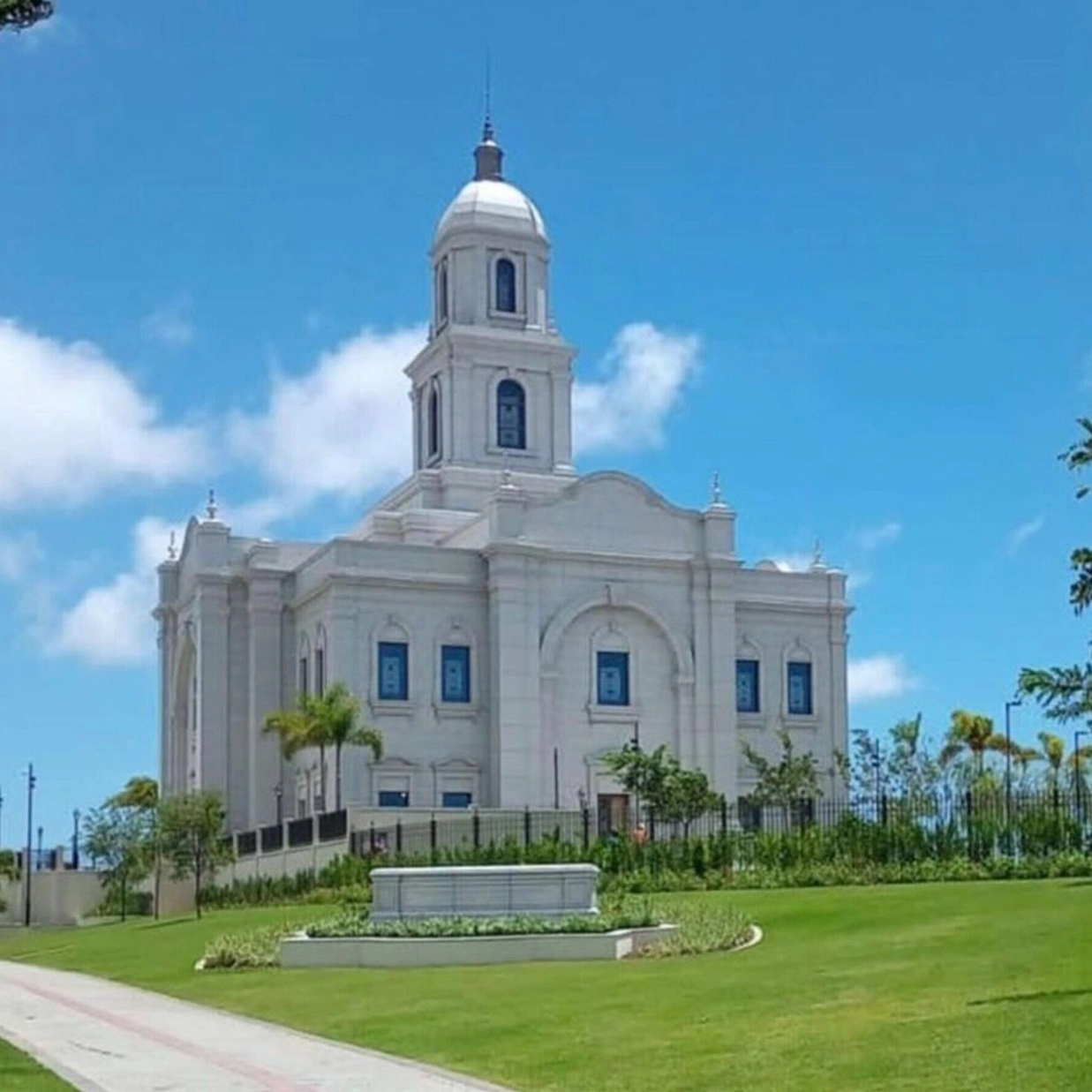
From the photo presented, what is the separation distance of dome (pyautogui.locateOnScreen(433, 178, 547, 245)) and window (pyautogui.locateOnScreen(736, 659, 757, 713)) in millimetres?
17775

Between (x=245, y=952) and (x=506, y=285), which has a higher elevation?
(x=506, y=285)

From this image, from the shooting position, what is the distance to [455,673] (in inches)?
2685

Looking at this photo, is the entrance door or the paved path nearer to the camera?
the paved path

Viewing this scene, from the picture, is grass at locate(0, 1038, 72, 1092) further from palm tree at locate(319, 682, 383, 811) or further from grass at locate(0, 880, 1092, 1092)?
palm tree at locate(319, 682, 383, 811)

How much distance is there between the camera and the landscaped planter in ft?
92.9

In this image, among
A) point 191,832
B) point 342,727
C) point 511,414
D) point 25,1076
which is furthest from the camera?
point 511,414

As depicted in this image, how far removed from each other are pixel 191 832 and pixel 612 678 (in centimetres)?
1992

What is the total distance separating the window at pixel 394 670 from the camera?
67.1m

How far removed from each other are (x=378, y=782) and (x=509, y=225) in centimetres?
2236

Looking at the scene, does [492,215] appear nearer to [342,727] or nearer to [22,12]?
[342,727]

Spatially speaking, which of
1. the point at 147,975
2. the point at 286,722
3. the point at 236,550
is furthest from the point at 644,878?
the point at 236,550

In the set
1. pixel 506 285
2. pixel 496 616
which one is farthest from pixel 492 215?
pixel 496 616

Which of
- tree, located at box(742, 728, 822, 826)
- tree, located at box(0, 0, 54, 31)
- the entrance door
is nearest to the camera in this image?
tree, located at box(0, 0, 54, 31)

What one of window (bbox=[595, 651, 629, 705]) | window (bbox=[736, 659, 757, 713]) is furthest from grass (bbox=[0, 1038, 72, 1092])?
window (bbox=[736, 659, 757, 713])
